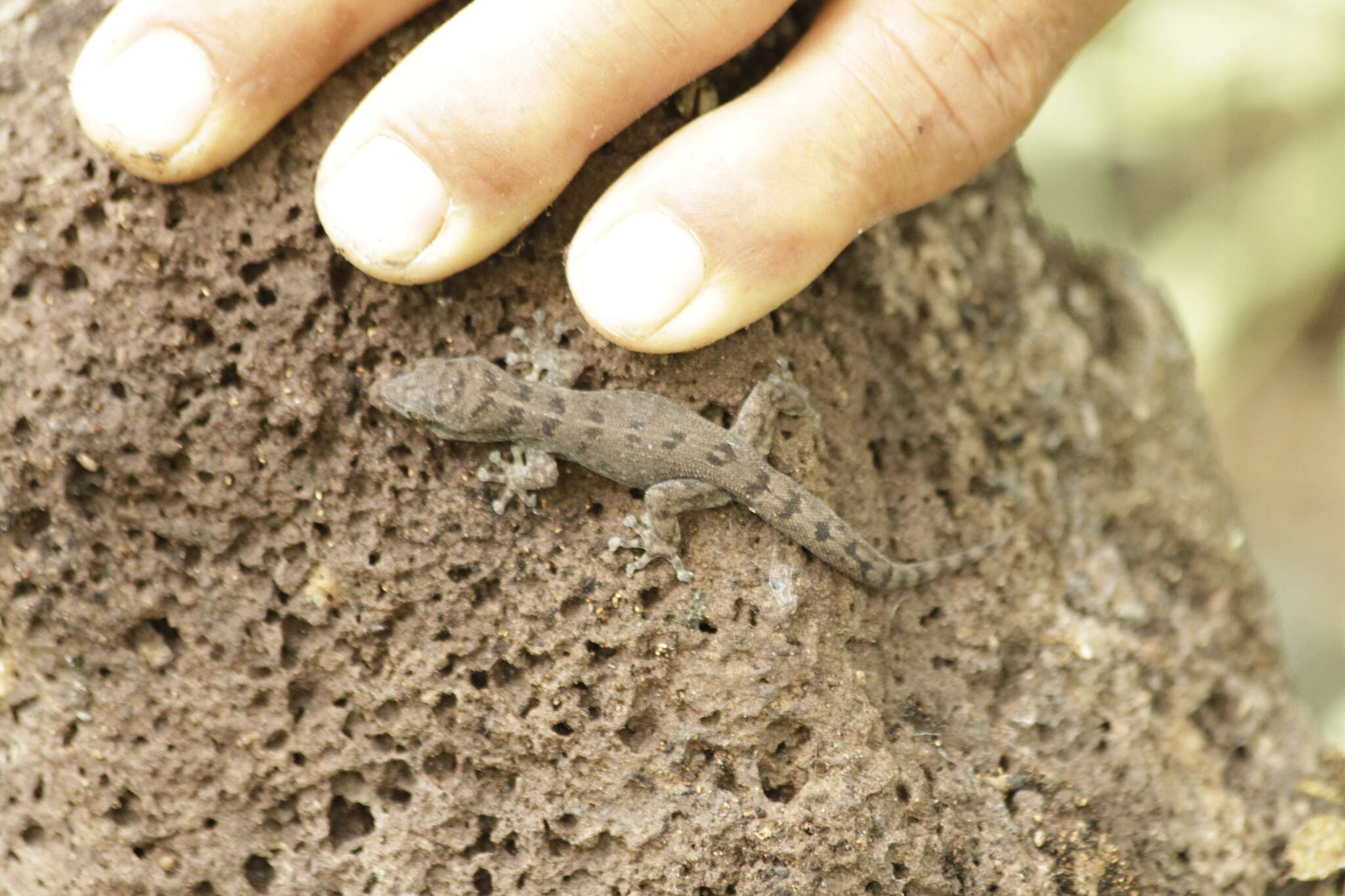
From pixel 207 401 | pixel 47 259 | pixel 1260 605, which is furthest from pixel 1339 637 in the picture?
pixel 47 259

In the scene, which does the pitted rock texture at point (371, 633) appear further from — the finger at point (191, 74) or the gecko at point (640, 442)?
the finger at point (191, 74)

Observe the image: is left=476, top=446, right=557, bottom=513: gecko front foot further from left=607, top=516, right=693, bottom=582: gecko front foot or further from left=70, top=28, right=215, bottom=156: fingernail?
left=70, top=28, right=215, bottom=156: fingernail

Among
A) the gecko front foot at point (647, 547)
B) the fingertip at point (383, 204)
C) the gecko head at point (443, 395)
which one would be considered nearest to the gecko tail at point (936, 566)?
the gecko front foot at point (647, 547)

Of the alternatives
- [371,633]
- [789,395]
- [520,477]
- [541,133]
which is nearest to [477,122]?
[541,133]

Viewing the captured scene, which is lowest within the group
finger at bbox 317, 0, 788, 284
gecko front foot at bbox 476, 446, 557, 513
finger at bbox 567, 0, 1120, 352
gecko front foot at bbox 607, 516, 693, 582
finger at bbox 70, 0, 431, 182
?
gecko front foot at bbox 607, 516, 693, 582

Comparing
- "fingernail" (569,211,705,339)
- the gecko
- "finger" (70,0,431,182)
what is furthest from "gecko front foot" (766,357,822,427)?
"finger" (70,0,431,182)

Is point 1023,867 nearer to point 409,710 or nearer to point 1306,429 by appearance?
point 409,710
